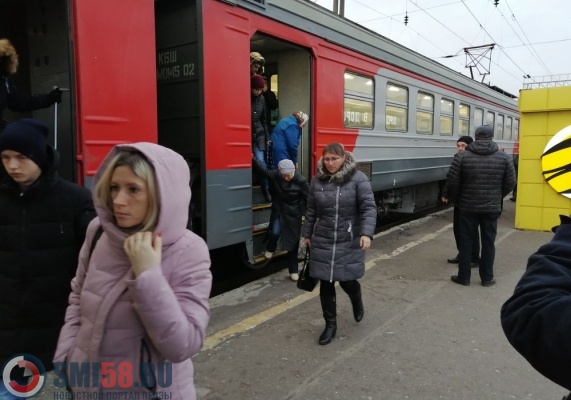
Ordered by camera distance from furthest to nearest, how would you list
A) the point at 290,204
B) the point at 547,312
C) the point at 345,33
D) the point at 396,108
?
the point at 396,108 → the point at 345,33 → the point at 290,204 → the point at 547,312

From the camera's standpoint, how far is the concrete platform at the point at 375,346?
2893mm

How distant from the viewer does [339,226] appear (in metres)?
3.59

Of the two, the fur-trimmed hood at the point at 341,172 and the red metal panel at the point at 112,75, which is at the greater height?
the red metal panel at the point at 112,75

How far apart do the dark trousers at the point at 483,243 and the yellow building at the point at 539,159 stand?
3.11 m

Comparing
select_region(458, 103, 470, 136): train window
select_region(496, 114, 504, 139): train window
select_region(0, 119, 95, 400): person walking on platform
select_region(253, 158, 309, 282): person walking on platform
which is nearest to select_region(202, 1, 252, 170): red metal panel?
select_region(253, 158, 309, 282): person walking on platform

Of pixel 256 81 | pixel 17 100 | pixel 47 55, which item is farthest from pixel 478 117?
pixel 17 100

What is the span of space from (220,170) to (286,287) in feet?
4.77

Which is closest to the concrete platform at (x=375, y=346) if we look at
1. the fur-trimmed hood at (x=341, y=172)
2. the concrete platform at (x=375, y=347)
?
the concrete platform at (x=375, y=347)

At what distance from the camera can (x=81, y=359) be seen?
1.47 m

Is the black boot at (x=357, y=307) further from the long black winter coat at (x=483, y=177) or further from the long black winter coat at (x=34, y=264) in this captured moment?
the long black winter coat at (x=34, y=264)

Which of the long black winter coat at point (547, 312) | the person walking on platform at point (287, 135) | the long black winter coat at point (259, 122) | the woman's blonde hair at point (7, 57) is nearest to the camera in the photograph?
the long black winter coat at point (547, 312)

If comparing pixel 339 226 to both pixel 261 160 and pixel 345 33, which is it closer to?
pixel 261 160

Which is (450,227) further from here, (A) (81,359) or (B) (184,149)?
(A) (81,359)

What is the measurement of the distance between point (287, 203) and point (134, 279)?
355 cm
